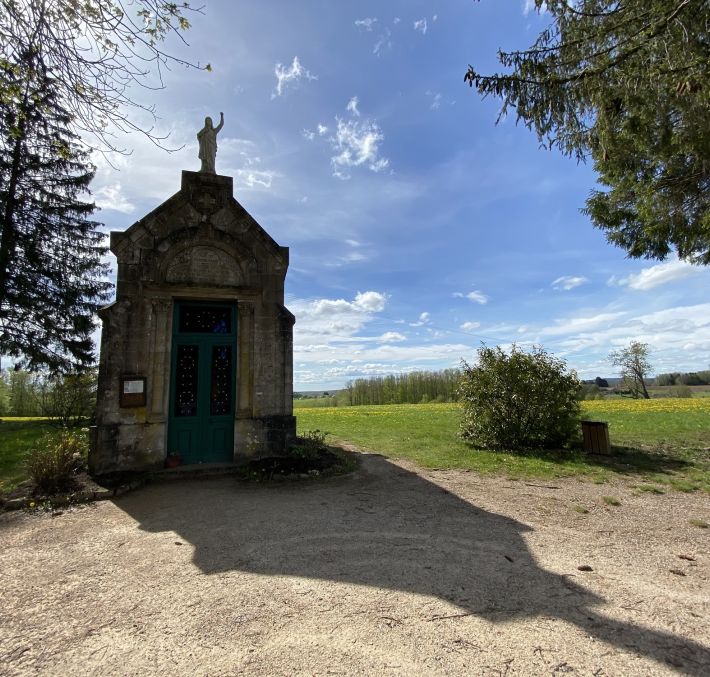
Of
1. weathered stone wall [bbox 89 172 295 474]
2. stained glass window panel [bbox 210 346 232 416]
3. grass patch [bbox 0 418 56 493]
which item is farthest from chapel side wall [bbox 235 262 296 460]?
grass patch [bbox 0 418 56 493]

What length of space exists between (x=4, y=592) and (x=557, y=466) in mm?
9343

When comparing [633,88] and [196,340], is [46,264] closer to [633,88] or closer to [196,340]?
[196,340]

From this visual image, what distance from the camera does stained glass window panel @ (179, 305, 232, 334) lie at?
8.24 meters

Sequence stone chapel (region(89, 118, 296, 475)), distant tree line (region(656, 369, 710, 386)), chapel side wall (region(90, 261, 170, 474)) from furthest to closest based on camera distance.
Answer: distant tree line (region(656, 369, 710, 386)) < stone chapel (region(89, 118, 296, 475)) < chapel side wall (region(90, 261, 170, 474))

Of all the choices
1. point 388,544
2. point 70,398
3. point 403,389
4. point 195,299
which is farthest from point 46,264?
point 403,389

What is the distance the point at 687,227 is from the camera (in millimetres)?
8414

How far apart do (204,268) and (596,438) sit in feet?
34.8

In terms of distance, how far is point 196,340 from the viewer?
8227 mm

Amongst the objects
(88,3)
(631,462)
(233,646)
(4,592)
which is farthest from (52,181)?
(631,462)

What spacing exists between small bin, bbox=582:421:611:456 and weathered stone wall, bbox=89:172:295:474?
7766 millimetres

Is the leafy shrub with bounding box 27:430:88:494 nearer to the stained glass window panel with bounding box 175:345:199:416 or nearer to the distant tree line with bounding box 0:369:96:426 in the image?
the stained glass window panel with bounding box 175:345:199:416

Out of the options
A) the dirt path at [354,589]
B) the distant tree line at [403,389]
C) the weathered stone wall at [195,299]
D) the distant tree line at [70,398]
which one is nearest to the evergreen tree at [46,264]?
the distant tree line at [70,398]

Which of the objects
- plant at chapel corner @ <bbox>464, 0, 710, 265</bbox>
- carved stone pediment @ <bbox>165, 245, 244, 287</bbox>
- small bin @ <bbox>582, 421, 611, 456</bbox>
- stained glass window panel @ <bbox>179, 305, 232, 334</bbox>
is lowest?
small bin @ <bbox>582, 421, 611, 456</bbox>

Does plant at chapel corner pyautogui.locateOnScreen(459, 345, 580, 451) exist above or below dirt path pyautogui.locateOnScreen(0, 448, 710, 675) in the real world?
above
